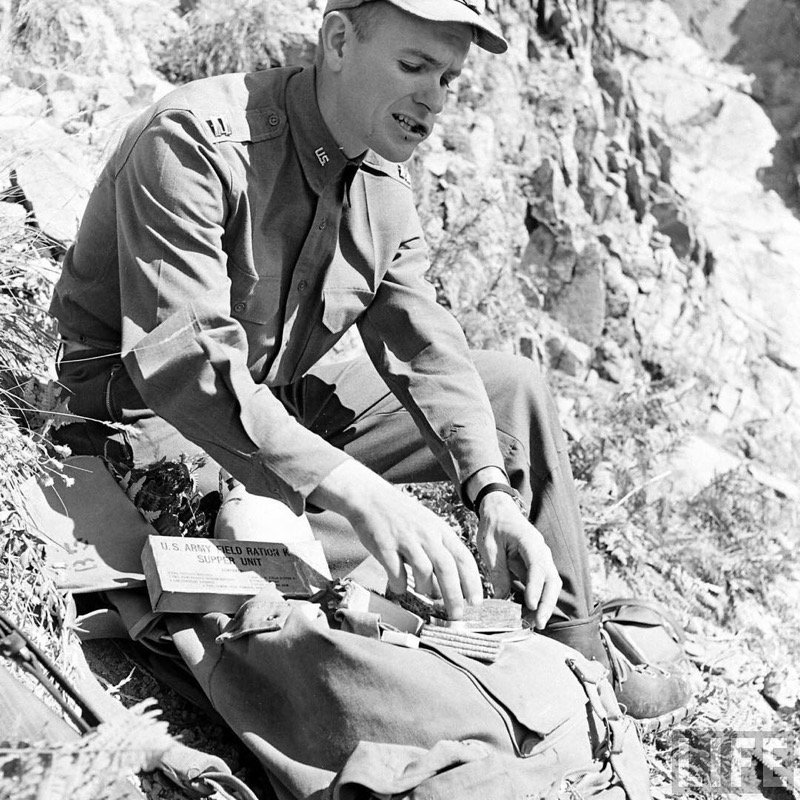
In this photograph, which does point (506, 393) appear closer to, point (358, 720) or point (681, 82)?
point (358, 720)

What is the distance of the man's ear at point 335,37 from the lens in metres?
2.75

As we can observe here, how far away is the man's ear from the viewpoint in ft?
9.04

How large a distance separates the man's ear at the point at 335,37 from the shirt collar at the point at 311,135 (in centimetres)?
11

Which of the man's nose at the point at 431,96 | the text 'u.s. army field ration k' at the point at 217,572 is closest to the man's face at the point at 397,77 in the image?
the man's nose at the point at 431,96

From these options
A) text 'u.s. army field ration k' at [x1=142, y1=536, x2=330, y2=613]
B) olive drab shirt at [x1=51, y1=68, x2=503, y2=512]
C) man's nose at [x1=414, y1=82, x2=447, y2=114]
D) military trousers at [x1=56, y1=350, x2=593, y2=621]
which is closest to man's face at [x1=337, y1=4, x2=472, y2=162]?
man's nose at [x1=414, y1=82, x2=447, y2=114]

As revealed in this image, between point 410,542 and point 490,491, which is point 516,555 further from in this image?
point 410,542

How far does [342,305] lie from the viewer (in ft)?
10.3

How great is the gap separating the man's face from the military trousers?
819mm

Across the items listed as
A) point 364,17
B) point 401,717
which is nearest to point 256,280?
point 364,17

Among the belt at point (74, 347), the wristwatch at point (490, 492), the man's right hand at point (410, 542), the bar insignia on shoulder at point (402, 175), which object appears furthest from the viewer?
the bar insignia on shoulder at point (402, 175)
